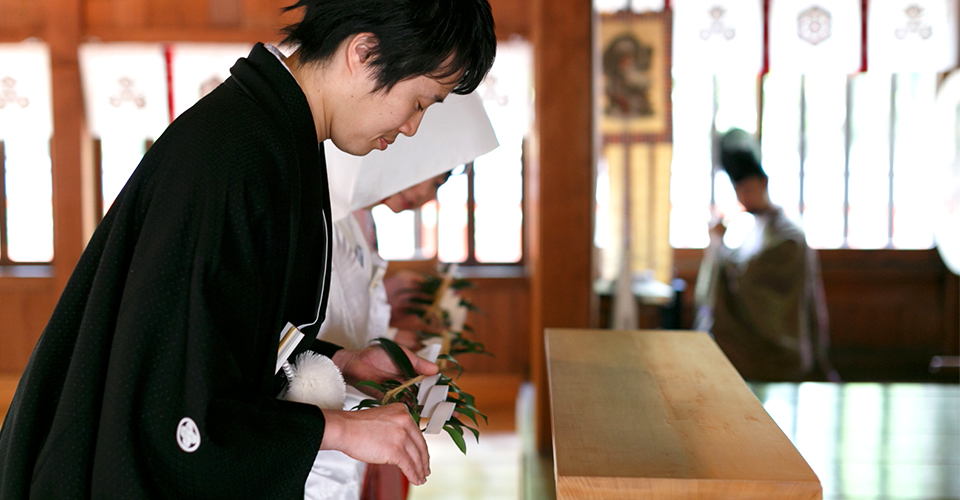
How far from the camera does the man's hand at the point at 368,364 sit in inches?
54.4

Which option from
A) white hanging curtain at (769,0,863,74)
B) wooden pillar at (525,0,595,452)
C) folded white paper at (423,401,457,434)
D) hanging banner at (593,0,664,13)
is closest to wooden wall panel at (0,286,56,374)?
wooden pillar at (525,0,595,452)

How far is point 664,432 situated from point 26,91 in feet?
16.9

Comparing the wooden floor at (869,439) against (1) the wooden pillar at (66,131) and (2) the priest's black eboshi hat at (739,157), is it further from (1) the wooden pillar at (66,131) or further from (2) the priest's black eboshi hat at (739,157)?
(1) the wooden pillar at (66,131)

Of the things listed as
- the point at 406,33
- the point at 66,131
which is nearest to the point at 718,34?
the point at 66,131

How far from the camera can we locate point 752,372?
4199 mm

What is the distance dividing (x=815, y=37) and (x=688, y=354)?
164 inches

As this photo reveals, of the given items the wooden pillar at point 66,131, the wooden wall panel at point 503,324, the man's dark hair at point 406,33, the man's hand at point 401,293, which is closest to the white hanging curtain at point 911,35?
the wooden wall panel at point 503,324

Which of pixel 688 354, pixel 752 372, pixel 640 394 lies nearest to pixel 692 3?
pixel 752 372

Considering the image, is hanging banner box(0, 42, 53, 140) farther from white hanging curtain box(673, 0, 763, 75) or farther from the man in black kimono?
the man in black kimono

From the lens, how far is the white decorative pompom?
114 centimetres

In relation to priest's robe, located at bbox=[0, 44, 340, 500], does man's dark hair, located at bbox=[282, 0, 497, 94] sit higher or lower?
higher

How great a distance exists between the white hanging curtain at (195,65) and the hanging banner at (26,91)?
829 millimetres

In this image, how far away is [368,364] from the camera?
4.65 ft

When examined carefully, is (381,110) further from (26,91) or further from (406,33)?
(26,91)
